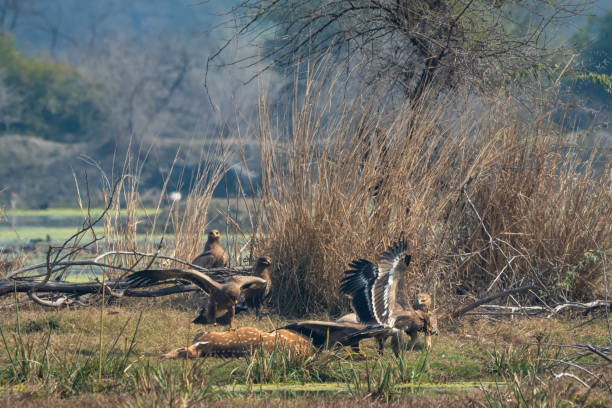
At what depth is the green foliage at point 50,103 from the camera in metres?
35.8

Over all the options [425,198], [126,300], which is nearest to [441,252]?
[425,198]

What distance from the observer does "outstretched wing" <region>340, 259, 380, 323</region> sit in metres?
5.28

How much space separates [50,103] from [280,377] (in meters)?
33.7

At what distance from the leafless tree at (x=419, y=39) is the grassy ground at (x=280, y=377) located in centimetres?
379

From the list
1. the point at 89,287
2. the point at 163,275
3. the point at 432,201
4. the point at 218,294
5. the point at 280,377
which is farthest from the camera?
the point at 432,201

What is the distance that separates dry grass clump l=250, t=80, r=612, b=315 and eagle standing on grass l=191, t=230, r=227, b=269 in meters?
0.70

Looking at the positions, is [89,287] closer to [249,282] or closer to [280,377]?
[249,282]

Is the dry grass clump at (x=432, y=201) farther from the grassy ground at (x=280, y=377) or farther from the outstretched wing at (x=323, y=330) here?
the outstretched wing at (x=323, y=330)

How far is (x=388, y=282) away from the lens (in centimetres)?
538

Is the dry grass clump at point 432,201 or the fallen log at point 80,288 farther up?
the dry grass clump at point 432,201

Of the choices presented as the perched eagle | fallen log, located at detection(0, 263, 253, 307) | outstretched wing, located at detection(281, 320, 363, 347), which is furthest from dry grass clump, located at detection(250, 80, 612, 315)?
outstretched wing, located at detection(281, 320, 363, 347)

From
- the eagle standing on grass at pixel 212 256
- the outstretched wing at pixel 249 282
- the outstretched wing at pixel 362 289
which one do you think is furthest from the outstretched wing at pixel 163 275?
the eagle standing on grass at pixel 212 256

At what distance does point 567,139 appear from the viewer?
8.52 meters

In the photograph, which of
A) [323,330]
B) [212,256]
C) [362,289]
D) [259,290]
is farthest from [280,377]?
[212,256]
